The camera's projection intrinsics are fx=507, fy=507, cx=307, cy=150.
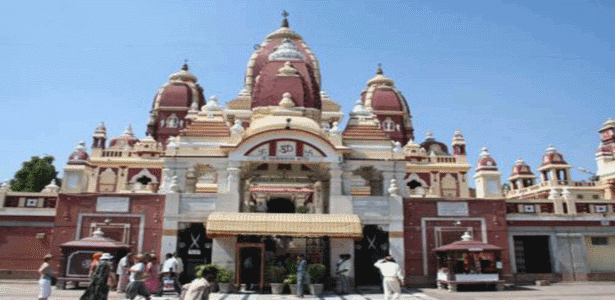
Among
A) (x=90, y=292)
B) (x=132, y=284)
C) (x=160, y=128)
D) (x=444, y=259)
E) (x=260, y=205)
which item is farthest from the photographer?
(x=160, y=128)

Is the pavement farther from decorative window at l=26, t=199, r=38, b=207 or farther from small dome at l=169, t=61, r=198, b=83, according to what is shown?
small dome at l=169, t=61, r=198, b=83

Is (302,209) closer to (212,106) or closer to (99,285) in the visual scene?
(212,106)

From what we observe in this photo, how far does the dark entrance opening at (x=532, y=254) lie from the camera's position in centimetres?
2441

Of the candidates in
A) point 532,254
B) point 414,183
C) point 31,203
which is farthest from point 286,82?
point 532,254

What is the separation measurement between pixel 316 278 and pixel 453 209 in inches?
308

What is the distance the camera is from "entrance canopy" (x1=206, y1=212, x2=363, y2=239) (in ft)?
65.3

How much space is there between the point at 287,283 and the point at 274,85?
12.4 meters

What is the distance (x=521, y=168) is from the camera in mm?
47094

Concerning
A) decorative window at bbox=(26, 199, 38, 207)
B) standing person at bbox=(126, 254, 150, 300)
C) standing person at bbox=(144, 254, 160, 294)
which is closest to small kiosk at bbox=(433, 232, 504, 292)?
standing person at bbox=(144, 254, 160, 294)

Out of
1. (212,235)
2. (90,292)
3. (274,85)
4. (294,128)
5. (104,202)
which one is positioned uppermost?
(274,85)

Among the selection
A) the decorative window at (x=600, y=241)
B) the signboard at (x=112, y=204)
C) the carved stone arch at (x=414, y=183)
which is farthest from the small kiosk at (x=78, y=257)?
the decorative window at (x=600, y=241)

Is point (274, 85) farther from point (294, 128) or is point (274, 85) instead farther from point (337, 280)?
point (337, 280)

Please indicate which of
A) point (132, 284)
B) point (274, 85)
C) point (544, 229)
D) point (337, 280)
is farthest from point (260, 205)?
point (132, 284)

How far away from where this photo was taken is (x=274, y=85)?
1089 inches
